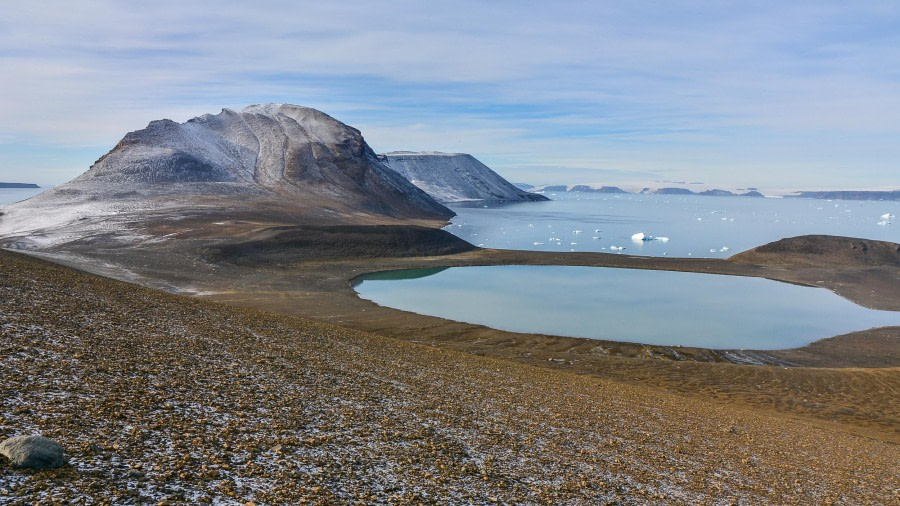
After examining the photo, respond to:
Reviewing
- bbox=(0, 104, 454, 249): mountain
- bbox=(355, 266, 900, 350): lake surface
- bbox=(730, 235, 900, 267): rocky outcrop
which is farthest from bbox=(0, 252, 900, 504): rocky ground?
bbox=(730, 235, 900, 267): rocky outcrop

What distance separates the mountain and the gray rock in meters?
70.0

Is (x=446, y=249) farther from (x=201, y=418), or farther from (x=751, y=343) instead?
(x=201, y=418)

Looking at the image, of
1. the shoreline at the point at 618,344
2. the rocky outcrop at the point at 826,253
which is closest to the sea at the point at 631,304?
the shoreline at the point at 618,344

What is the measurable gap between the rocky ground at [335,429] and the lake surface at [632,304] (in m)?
20.1

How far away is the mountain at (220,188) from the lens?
277ft

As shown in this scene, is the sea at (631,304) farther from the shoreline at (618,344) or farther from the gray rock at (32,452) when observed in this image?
the gray rock at (32,452)

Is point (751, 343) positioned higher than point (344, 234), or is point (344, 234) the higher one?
point (344, 234)

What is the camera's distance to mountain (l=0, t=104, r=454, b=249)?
84438 mm

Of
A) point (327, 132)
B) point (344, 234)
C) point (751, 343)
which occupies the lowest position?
point (751, 343)

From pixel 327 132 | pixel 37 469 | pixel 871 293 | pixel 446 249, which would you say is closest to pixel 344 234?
pixel 446 249

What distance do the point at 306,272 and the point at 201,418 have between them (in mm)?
53494

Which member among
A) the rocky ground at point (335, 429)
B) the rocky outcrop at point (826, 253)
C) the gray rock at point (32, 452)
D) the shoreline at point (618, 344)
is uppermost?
the rocky outcrop at point (826, 253)

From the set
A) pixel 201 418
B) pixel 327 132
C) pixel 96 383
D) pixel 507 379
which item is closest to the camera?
pixel 201 418

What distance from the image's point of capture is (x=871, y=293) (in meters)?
62.4
